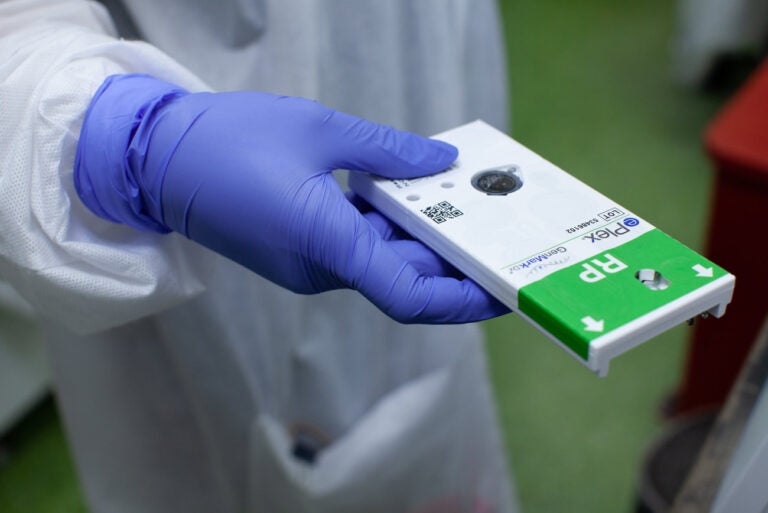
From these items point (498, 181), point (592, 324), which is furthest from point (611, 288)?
point (498, 181)

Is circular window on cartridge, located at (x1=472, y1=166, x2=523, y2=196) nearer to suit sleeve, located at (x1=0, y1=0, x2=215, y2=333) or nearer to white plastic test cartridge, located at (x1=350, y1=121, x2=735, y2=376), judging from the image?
white plastic test cartridge, located at (x1=350, y1=121, x2=735, y2=376)

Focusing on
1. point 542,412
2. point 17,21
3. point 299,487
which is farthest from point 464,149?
point 542,412

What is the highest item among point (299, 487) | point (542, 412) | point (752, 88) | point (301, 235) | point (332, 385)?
point (301, 235)

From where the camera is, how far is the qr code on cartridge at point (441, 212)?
1.83 ft

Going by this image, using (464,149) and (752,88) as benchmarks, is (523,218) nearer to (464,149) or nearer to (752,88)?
(464,149)

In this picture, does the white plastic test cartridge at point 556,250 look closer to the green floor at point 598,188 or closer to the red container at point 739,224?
the red container at point 739,224

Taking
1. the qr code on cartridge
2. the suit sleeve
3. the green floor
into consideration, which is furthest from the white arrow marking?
the green floor

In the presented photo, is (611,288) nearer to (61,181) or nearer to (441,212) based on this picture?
(441,212)

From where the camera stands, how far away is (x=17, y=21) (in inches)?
25.1

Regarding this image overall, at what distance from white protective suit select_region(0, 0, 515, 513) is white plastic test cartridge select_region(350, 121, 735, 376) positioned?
0.60 feet

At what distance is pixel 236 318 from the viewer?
825mm

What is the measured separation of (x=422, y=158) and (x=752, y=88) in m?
0.70

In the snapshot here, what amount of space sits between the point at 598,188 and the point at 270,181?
1.36m

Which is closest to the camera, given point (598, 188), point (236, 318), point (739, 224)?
point (236, 318)
